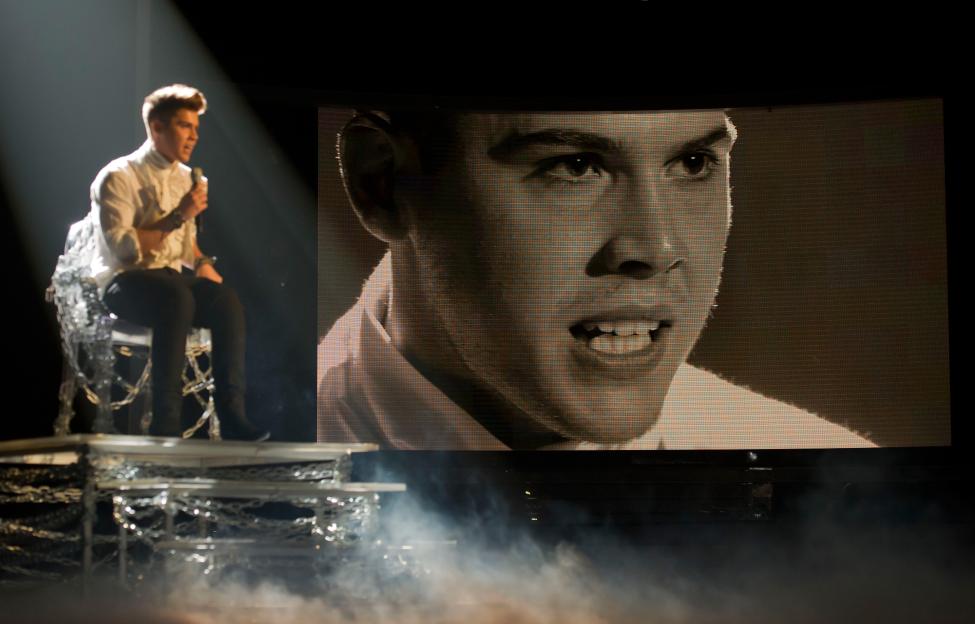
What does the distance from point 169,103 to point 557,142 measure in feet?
6.53

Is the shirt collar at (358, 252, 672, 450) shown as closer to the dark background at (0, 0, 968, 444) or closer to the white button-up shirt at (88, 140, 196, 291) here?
the dark background at (0, 0, 968, 444)

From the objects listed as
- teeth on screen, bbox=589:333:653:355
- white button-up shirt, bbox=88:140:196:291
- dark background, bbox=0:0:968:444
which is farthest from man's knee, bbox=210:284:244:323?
teeth on screen, bbox=589:333:653:355

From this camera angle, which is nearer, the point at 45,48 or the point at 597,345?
the point at 45,48

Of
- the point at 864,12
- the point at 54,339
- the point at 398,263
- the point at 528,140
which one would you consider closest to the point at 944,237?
the point at 864,12

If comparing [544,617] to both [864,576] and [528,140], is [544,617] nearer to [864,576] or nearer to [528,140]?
[864,576]

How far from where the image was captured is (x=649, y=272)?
5336 mm

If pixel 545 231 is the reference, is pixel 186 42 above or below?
above

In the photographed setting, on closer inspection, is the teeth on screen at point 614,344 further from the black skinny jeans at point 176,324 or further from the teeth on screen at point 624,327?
the black skinny jeans at point 176,324

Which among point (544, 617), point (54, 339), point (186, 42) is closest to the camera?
point (544, 617)

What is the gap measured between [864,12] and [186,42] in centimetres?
317

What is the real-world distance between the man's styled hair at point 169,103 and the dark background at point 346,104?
0.87 m

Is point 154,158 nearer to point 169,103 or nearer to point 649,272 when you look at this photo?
point 169,103

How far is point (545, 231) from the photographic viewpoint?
5348 mm

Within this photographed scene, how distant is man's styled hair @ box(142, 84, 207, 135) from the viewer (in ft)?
13.2
